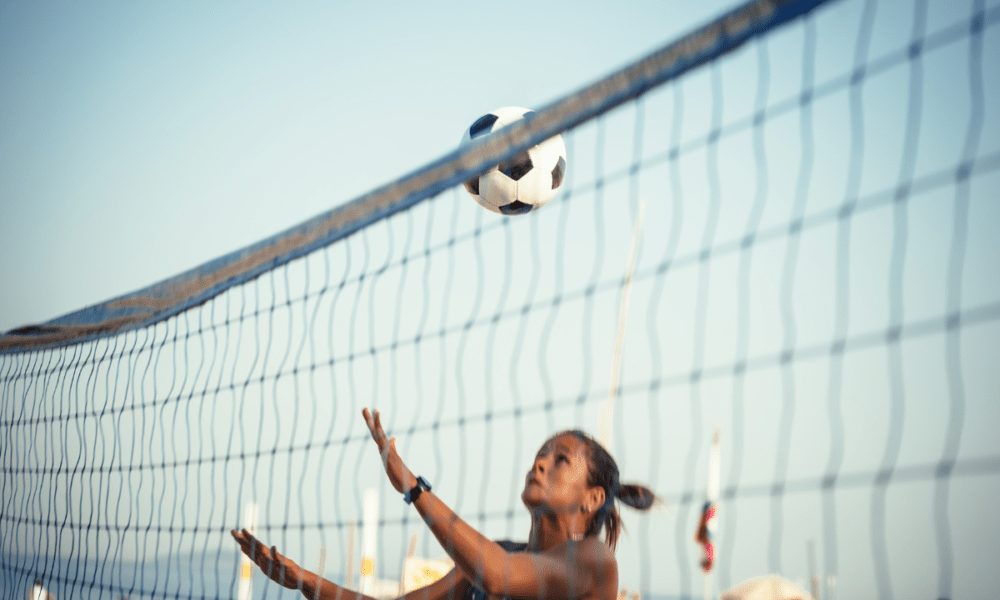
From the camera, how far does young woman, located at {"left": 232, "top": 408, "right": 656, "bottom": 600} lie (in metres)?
2.23

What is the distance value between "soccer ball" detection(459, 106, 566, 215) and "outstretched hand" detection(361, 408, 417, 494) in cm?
178

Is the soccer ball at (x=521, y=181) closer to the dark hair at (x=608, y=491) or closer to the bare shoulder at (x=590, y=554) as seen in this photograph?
the dark hair at (x=608, y=491)

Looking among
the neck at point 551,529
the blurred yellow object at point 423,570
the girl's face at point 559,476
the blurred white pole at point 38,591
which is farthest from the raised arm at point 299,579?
the blurred yellow object at point 423,570

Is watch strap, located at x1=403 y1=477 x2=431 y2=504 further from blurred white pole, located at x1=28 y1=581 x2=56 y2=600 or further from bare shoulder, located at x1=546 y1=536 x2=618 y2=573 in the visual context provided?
blurred white pole, located at x1=28 y1=581 x2=56 y2=600

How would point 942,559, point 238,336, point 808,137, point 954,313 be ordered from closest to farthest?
point 942,559
point 954,313
point 808,137
point 238,336

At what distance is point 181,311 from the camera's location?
3.91 m

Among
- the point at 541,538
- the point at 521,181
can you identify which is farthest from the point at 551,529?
the point at 521,181

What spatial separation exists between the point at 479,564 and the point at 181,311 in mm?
2351

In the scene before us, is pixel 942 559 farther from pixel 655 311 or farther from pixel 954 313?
pixel 655 311

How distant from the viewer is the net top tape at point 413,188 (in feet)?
7.20

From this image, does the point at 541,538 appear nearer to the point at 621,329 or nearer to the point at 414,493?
the point at 414,493

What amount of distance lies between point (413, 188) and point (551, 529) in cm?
127

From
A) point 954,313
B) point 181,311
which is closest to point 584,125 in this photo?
point 954,313

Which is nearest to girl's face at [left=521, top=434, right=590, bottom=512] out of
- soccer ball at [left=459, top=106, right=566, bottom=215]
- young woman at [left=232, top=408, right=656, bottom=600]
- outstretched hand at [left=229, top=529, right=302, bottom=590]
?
young woman at [left=232, top=408, right=656, bottom=600]
